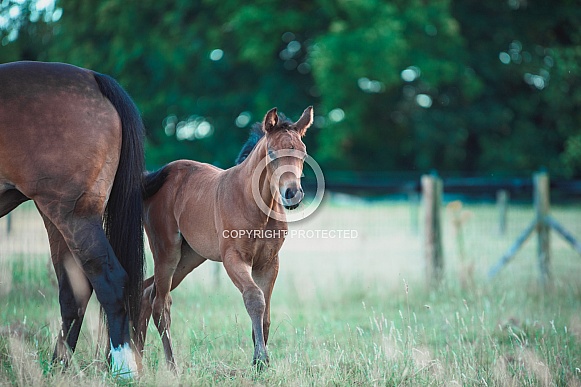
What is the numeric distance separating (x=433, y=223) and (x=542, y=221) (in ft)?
5.28

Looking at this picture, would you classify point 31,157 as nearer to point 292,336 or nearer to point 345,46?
point 292,336

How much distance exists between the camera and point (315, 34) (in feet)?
71.8

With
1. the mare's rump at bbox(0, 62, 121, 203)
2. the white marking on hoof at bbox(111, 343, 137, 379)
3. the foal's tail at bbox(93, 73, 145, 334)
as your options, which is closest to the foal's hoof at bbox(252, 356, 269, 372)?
the white marking on hoof at bbox(111, 343, 137, 379)

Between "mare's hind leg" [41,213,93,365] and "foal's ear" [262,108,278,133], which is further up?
"foal's ear" [262,108,278,133]

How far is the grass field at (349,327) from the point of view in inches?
154

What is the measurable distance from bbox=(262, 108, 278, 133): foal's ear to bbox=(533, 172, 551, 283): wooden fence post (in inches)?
226

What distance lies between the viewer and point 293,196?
3986 millimetres

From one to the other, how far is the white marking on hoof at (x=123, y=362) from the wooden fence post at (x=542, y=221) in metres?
6.44

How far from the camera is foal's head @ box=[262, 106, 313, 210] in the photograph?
4.01 meters

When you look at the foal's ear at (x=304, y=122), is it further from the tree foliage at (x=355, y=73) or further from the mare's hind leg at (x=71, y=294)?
the tree foliage at (x=355, y=73)

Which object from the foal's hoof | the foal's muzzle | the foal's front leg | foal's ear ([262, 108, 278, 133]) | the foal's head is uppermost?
foal's ear ([262, 108, 278, 133])

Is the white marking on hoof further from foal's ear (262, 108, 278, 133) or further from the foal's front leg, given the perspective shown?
foal's ear (262, 108, 278, 133)

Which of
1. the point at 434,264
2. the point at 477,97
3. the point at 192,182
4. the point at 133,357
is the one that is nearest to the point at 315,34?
the point at 477,97

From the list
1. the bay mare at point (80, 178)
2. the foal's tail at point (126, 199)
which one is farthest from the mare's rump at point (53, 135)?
the foal's tail at point (126, 199)
